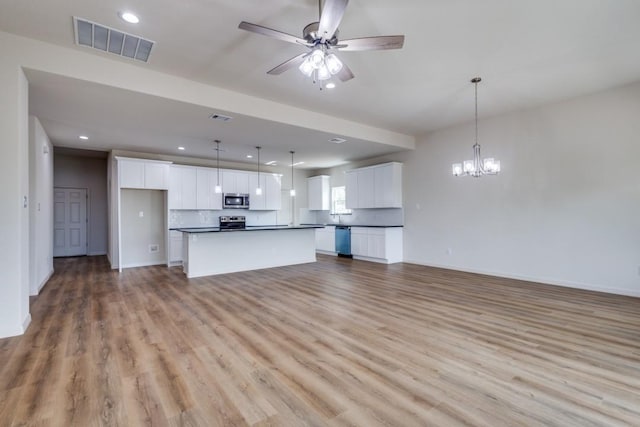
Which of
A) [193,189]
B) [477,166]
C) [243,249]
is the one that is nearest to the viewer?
[477,166]

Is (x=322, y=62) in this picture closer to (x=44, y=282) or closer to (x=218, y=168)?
(x=44, y=282)

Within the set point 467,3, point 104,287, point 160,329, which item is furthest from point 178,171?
point 467,3

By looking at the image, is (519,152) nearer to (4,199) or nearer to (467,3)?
(467,3)

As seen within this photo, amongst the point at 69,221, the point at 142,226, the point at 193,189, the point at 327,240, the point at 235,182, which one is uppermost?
the point at 235,182

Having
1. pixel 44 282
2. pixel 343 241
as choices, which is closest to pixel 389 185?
pixel 343 241

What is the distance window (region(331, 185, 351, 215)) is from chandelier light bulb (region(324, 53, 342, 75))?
22.1 ft

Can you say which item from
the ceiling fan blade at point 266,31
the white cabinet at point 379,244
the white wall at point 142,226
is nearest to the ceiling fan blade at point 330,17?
the ceiling fan blade at point 266,31

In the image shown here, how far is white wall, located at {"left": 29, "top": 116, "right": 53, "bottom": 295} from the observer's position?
175 inches

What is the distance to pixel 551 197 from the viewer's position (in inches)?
193

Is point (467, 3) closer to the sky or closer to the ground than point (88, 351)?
closer to the sky

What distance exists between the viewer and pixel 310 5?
2529mm

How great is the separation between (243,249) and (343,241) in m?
2.94

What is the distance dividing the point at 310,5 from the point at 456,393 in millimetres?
3144

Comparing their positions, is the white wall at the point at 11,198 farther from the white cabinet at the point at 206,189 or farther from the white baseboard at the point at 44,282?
the white cabinet at the point at 206,189
